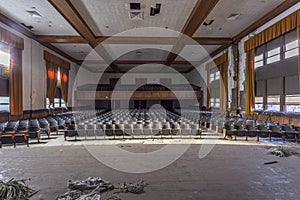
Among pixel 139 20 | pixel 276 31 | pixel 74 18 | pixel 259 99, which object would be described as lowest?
pixel 259 99

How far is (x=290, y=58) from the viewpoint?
31.8ft

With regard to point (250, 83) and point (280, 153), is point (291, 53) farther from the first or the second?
point (280, 153)

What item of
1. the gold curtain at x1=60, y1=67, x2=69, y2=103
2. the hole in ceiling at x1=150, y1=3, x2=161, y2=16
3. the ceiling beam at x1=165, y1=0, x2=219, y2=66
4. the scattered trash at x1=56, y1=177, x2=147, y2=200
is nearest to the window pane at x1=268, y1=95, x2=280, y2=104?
the ceiling beam at x1=165, y1=0, x2=219, y2=66

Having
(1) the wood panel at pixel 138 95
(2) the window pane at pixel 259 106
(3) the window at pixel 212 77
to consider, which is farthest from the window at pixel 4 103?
(3) the window at pixel 212 77

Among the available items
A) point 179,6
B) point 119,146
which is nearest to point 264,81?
point 179,6

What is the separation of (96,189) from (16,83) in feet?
31.8

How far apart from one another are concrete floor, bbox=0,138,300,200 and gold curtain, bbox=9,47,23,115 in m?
5.01

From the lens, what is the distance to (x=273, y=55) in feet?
36.8

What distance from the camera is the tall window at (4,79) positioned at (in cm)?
1080

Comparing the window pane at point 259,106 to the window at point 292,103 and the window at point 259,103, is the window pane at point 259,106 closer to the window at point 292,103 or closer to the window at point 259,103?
the window at point 259,103

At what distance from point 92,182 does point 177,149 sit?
11.6 feet

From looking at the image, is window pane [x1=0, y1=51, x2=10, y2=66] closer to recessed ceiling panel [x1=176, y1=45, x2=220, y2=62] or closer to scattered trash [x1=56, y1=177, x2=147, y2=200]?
scattered trash [x1=56, y1=177, x2=147, y2=200]

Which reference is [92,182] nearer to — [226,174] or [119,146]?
[226,174]

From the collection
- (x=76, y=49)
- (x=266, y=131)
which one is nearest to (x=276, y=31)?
(x=266, y=131)
